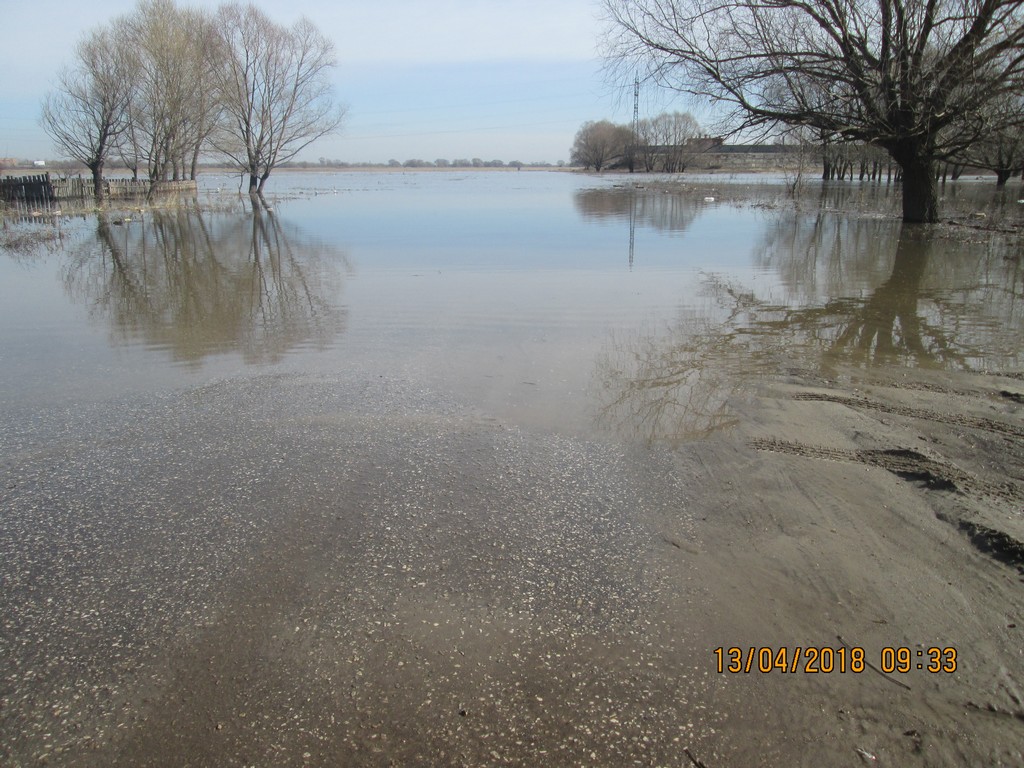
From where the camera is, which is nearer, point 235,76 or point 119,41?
point 119,41

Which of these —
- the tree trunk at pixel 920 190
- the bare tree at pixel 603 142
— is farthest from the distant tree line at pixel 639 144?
the tree trunk at pixel 920 190

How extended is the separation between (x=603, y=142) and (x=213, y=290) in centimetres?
11641

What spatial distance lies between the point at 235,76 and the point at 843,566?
45.7 m

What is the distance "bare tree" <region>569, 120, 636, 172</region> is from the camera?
11573 centimetres

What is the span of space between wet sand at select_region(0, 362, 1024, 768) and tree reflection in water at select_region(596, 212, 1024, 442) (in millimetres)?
791

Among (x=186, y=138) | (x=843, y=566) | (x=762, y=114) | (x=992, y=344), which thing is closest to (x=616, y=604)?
(x=843, y=566)

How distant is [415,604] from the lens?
9.71ft

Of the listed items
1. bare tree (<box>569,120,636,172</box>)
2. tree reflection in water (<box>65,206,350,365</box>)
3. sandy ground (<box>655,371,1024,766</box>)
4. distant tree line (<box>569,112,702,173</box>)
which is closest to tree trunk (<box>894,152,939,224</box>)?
tree reflection in water (<box>65,206,350,365</box>)

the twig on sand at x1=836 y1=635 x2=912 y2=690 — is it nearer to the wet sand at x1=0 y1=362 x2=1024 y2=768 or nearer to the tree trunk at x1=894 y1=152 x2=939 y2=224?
the wet sand at x1=0 y1=362 x2=1024 y2=768

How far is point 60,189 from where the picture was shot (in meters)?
32.1

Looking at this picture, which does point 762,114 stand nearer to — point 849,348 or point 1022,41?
point 1022,41

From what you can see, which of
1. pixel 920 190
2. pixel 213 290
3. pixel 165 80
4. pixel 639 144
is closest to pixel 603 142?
pixel 639 144

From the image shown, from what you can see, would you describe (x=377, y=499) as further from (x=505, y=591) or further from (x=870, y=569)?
(x=870, y=569)

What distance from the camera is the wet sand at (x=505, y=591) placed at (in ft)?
7.54
